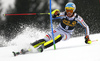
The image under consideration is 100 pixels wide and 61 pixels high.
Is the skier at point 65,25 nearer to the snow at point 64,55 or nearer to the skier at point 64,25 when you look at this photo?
the skier at point 64,25

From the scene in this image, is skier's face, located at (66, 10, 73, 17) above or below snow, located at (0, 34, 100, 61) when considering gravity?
above

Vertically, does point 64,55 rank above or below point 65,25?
below

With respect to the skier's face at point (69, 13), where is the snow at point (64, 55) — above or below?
below

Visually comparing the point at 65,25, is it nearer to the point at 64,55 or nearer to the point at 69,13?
the point at 69,13

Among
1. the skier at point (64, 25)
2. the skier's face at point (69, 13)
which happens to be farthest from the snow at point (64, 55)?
the skier's face at point (69, 13)

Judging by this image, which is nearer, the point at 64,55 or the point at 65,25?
the point at 64,55

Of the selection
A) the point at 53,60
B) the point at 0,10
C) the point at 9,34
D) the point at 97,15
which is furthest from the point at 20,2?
the point at 53,60

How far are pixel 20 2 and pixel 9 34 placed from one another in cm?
112

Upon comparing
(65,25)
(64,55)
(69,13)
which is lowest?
(64,55)

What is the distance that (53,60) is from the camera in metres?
2.34

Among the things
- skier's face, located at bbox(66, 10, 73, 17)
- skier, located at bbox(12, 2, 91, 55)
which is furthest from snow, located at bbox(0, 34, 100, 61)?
skier's face, located at bbox(66, 10, 73, 17)

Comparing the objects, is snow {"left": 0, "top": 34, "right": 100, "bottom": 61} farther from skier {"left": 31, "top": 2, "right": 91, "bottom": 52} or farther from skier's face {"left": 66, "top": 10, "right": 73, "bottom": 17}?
skier's face {"left": 66, "top": 10, "right": 73, "bottom": 17}

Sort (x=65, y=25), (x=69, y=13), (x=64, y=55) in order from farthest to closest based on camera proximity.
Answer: (x=65, y=25)
(x=69, y=13)
(x=64, y=55)

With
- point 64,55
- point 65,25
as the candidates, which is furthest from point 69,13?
point 64,55
